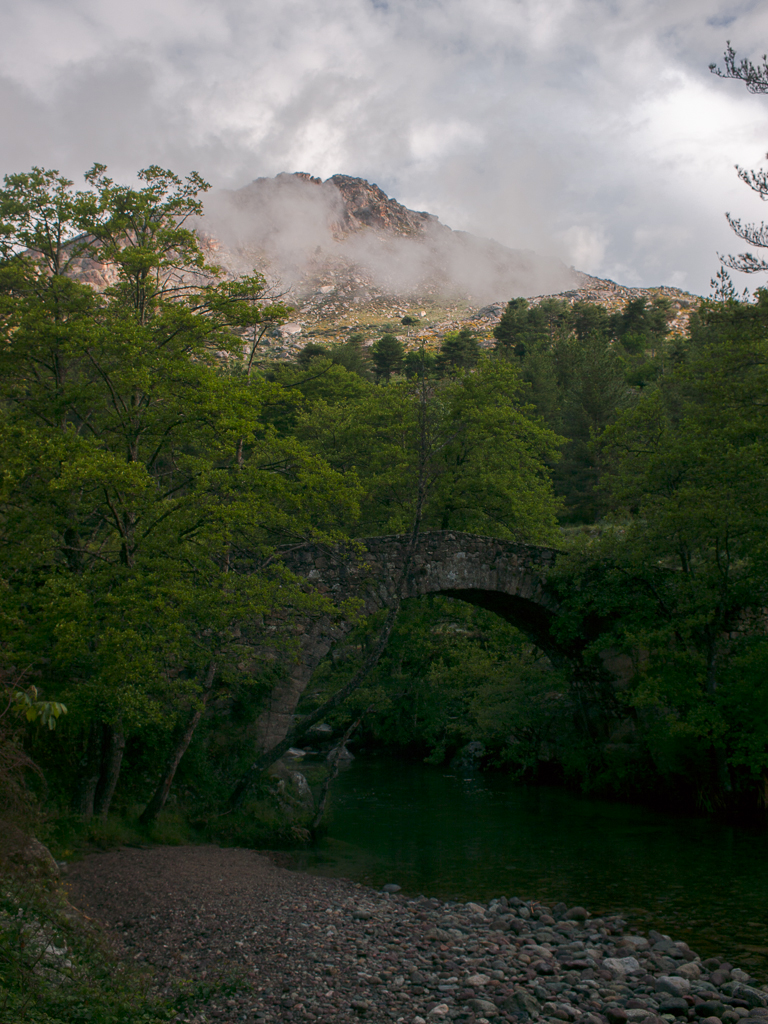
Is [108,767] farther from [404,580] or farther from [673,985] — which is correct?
[673,985]

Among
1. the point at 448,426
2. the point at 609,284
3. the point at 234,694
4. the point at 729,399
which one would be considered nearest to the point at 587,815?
the point at 234,694

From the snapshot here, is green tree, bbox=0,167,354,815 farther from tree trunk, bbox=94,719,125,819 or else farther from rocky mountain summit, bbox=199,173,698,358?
rocky mountain summit, bbox=199,173,698,358

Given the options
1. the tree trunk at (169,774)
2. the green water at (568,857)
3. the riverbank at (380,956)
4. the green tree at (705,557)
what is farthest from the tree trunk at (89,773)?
the green tree at (705,557)

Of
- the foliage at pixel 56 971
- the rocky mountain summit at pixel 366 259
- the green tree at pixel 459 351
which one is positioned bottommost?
the foliage at pixel 56 971

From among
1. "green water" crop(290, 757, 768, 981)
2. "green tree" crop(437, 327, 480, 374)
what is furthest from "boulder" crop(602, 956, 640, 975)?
"green tree" crop(437, 327, 480, 374)

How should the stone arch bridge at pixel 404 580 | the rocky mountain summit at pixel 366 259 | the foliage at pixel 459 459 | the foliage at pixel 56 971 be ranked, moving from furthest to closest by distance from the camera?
the rocky mountain summit at pixel 366 259 < the foliage at pixel 459 459 < the stone arch bridge at pixel 404 580 < the foliage at pixel 56 971

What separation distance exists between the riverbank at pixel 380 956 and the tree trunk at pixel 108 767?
45.0 inches

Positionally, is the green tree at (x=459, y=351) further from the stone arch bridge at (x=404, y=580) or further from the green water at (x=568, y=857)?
the green water at (x=568, y=857)

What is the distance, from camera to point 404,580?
12.4 meters

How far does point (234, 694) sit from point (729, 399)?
31.4 feet

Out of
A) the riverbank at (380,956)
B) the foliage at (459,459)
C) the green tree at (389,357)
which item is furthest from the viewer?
the green tree at (389,357)

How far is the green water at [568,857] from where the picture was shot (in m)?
7.66

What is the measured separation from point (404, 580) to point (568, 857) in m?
4.74

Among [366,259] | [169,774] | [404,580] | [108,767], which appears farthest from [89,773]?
[366,259]
